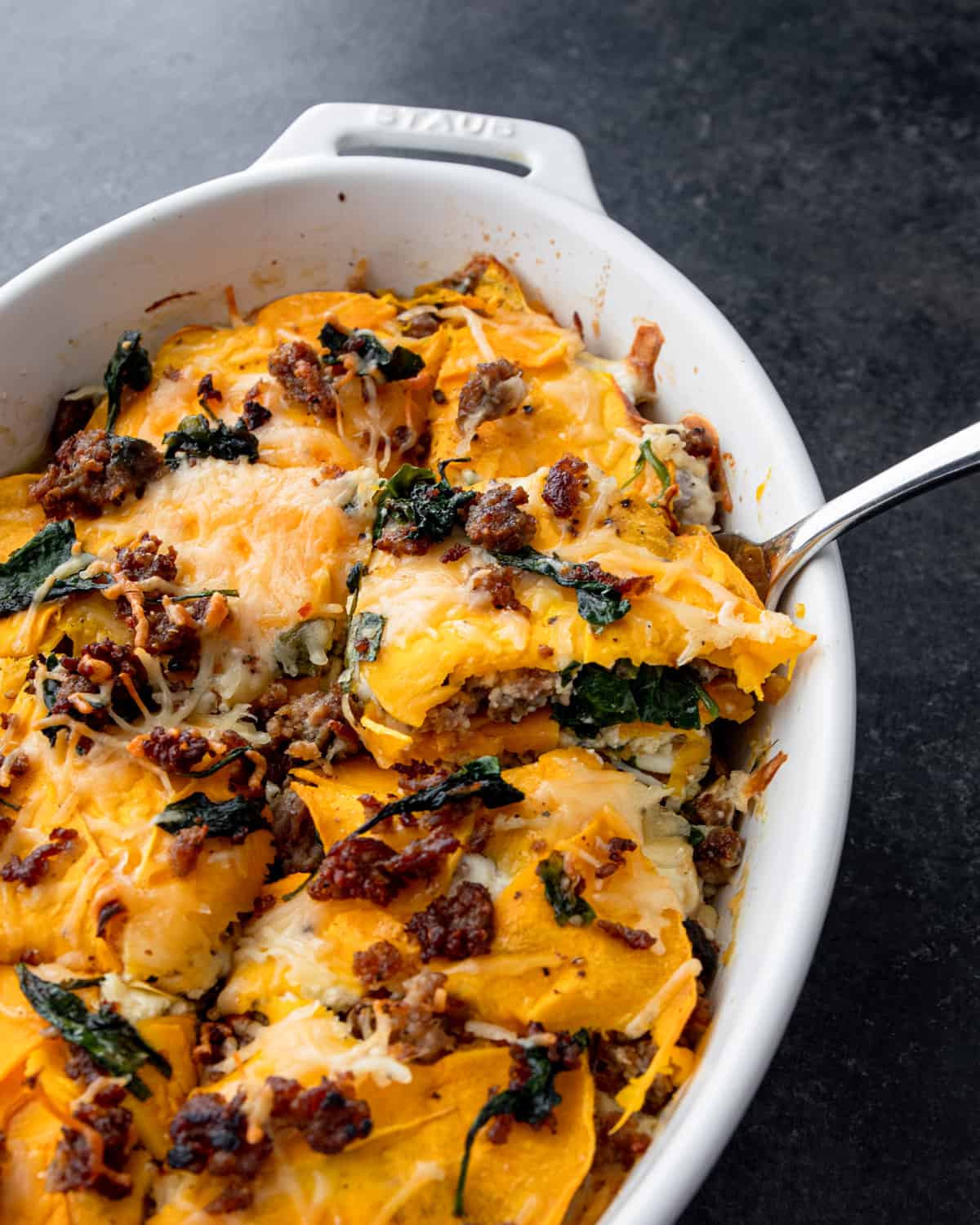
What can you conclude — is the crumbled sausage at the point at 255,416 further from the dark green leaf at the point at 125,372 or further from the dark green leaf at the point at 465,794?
the dark green leaf at the point at 465,794

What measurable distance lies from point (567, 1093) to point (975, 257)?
4035 mm

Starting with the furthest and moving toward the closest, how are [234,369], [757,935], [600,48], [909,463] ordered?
1. [600,48]
2. [234,369]
3. [909,463]
4. [757,935]

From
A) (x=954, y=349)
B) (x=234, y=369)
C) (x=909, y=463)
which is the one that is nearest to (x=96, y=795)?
(x=234, y=369)

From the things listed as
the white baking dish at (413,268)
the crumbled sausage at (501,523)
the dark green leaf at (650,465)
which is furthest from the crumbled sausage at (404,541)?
the white baking dish at (413,268)

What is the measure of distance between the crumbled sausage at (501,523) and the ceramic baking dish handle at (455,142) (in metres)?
1.28

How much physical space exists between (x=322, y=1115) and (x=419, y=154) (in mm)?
4503

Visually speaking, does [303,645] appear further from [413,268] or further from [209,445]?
[413,268]

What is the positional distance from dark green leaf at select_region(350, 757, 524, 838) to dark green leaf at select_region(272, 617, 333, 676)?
0.51 meters

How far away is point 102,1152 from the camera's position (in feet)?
7.45

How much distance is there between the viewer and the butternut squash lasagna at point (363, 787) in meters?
2.34

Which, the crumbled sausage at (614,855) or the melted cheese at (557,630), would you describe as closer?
the crumbled sausage at (614,855)

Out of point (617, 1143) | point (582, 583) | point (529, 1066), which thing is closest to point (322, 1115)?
point (529, 1066)

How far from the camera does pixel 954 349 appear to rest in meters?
4.71

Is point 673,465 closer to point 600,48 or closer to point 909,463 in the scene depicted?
point 909,463
